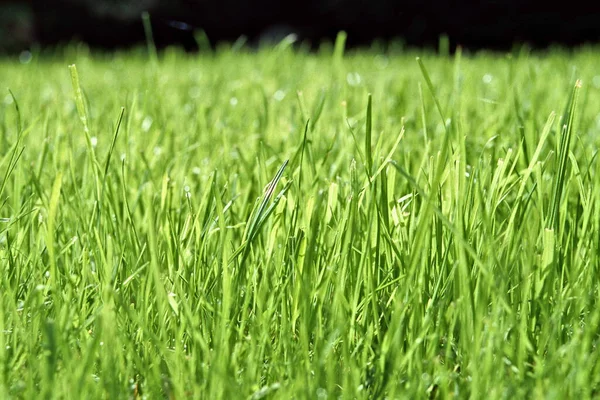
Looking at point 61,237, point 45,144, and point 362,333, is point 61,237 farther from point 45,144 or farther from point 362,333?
point 362,333

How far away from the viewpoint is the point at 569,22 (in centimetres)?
833

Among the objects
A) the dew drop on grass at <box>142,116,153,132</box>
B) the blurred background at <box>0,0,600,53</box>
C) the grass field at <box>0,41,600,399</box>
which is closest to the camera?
the grass field at <box>0,41,600,399</box>

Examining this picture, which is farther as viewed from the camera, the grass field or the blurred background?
the blurred background

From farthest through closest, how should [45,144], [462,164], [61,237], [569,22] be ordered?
[569,22]
[45,144]
[61,237]
[462,164]

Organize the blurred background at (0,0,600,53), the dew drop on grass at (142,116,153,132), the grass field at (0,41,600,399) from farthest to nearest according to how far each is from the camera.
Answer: the blurred background at (0,0,600,53) < the dew drop on grass at (142,116,153,132) < the grass field at (0,41,600,399)

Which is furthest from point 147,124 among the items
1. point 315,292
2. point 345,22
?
point 345,22

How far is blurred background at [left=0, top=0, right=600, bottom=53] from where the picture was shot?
8.02 meters

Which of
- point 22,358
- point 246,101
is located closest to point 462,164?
point 22,358

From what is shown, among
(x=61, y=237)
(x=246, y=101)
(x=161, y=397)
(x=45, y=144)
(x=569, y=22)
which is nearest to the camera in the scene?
(x=161, y=397)

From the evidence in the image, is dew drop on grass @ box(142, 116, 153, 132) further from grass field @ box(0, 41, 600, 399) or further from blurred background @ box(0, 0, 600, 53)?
blurred background @ box(0, 0, 600, 53)

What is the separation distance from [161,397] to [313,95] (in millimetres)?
1933

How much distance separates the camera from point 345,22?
842 cm

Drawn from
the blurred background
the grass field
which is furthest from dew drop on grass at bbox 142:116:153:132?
the blurred background

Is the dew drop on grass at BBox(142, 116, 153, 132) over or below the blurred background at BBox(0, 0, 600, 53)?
below
